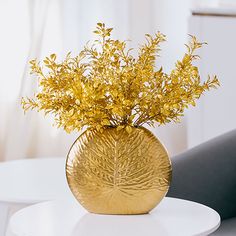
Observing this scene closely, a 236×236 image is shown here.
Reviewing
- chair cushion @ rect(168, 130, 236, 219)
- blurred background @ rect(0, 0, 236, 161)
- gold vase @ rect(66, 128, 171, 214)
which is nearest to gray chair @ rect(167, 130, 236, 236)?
chair cushion @ rect(168, 130, 236, 219)

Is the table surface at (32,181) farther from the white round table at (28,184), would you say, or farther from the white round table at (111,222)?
the white round table at (111,222)

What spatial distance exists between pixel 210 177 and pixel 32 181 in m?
0.44

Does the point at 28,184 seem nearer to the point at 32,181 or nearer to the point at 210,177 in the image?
the point at 32,181

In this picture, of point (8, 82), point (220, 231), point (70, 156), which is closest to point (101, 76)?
point (70, 156)

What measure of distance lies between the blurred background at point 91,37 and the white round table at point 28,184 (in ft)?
A: 2.80

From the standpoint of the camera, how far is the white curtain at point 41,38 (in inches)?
109

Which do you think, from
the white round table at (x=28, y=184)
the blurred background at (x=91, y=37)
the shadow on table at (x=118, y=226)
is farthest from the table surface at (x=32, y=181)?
the blurred background at (x=91, y=37)

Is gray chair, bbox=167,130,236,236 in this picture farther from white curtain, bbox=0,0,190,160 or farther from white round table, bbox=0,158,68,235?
white curtain, bbox=0,0,190,160

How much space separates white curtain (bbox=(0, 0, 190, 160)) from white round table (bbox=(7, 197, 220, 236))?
1505 millimetres

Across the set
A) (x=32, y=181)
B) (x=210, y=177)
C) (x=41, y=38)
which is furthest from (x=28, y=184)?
(x=41, y=38)

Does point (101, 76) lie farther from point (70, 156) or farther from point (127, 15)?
point (127, 15)

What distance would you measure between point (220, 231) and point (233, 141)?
0.96 feet

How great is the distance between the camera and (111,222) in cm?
118

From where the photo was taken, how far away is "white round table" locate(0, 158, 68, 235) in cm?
146
